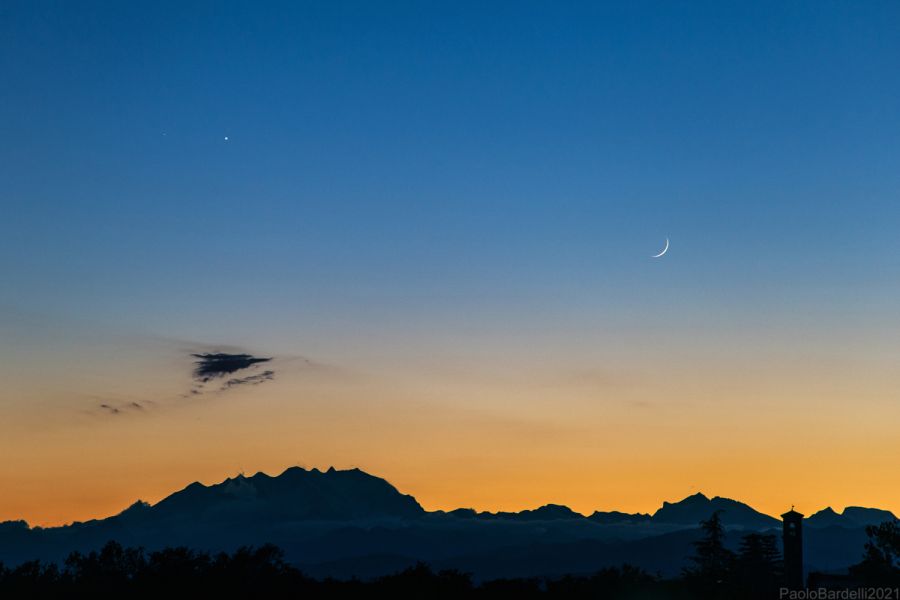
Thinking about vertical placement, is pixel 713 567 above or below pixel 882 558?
below

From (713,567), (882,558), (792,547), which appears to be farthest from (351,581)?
(882,558)

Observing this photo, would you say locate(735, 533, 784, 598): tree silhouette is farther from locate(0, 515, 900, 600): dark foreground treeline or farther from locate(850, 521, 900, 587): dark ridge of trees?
locate(850, 521, 900, 587): dark ridge of trees

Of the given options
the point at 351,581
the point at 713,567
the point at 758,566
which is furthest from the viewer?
the point at 713,567

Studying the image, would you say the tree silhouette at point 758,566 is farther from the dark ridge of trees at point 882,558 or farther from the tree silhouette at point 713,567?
the dark ridge of trees at point 882,558

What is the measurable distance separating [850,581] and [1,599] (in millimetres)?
91651

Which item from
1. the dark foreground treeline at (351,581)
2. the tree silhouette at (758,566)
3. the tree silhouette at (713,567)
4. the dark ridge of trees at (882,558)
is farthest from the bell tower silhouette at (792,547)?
the tree silhouette at (758,566)

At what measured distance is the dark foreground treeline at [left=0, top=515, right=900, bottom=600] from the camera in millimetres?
105438

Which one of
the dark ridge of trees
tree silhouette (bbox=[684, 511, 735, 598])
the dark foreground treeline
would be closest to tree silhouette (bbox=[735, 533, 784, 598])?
the dark foreground treeline

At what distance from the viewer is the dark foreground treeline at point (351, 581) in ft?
346

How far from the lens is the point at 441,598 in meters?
104

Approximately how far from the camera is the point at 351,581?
11375 cm

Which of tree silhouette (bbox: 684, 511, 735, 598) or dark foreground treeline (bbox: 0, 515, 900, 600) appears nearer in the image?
dark foreground treeline (bbox: 0, 515, 900, 600)

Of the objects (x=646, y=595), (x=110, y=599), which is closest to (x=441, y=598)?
(x=646, y=595)

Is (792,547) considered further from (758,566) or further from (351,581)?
(351,581)
